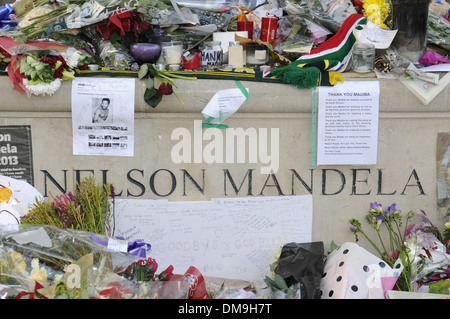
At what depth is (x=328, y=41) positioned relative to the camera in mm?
3240

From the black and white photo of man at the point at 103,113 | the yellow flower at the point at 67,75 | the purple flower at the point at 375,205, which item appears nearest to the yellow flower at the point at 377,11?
the purple flower at the point at 375,205

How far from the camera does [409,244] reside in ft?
9.73

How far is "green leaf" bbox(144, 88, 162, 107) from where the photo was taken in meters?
2.89

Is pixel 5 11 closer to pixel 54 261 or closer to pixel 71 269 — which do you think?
pixel 54 261

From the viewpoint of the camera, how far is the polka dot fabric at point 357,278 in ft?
8.54

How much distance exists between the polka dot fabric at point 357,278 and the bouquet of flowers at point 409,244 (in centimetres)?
16

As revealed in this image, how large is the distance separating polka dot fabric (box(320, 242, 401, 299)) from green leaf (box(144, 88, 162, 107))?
114 centimetres

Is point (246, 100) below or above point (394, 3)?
below

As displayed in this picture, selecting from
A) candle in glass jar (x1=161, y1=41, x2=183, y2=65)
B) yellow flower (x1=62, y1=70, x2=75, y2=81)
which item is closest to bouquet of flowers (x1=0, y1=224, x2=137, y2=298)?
yellow flower (x1=62, y1=70, x2=75, y2=81)

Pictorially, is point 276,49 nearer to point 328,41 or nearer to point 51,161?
point 328,41

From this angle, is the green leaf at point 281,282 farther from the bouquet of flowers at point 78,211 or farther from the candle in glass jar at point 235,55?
the candle in glass jar at point 235,55

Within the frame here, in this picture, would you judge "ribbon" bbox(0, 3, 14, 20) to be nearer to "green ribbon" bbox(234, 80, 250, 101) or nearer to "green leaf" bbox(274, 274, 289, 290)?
"green ribbon" bbox(234, 80, 250, 101)

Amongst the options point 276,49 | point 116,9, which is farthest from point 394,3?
point 116,9
